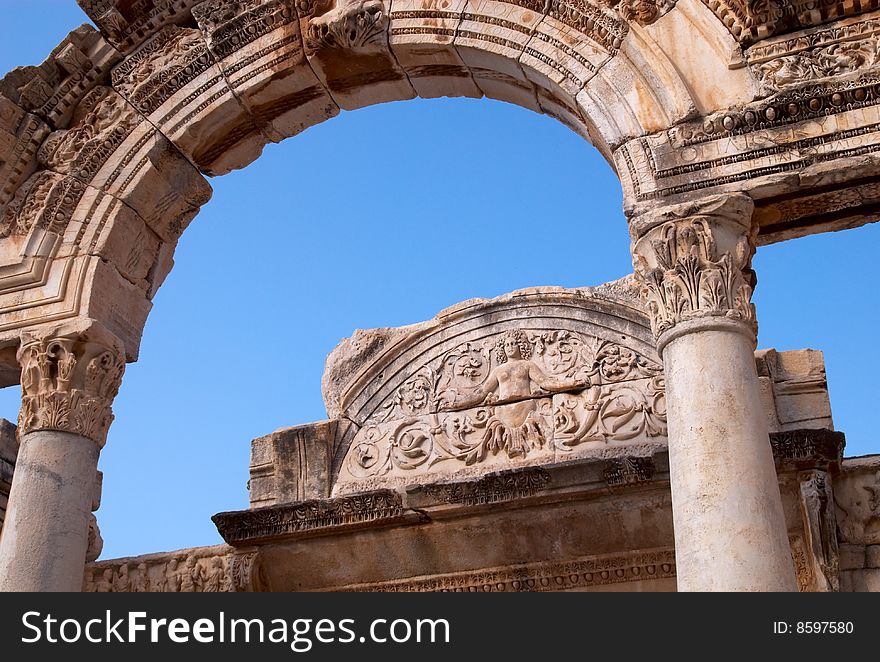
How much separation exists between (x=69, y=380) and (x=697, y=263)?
4780mm

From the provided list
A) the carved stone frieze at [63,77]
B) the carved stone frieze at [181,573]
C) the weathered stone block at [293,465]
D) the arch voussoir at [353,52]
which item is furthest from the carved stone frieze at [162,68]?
the carved stone frieze at [181,573]

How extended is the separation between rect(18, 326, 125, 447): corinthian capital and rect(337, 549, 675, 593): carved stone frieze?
3.15 meters

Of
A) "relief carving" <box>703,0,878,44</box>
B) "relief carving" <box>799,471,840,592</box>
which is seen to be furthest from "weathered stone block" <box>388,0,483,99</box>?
"relief carving" <box>799,471,840,592</box>

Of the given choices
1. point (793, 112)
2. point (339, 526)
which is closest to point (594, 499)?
point (339, 526)

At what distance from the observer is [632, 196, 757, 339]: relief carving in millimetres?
6828

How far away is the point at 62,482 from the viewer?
8.28 m

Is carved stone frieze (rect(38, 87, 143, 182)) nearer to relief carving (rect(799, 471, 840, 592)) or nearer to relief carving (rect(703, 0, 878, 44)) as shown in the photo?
relief carving (rect(703, 0, 878, 44))

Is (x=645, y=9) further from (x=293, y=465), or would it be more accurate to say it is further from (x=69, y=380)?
(x=293, y=465)

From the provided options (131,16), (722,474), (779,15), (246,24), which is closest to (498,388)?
(246,24)

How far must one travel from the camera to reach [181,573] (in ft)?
35.1

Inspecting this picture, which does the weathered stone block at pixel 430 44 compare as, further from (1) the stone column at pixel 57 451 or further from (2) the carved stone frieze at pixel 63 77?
(1) the stone column at pixel 57 451

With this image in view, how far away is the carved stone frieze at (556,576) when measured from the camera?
9.84m

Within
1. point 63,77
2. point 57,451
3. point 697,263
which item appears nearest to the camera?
point 697,263
